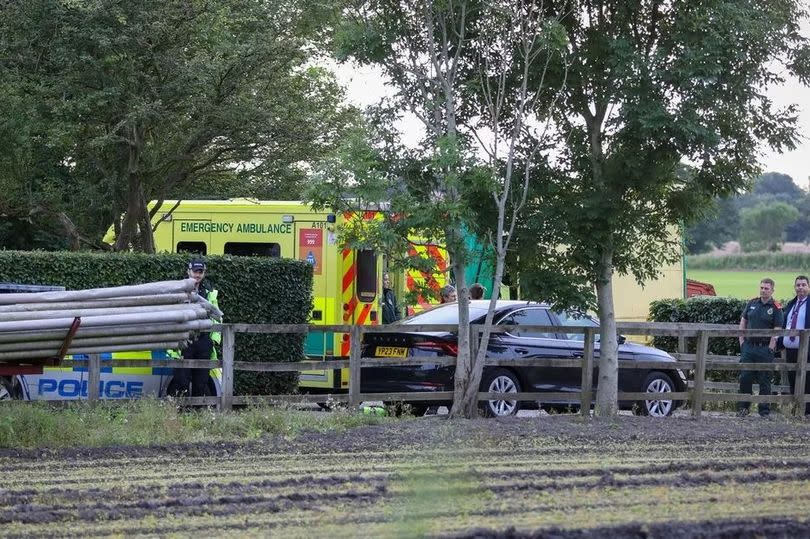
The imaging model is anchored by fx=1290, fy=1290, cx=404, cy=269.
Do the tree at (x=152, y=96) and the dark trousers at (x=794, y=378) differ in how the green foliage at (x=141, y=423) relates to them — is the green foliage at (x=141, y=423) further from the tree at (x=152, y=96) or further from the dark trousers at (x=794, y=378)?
the tree at (x=152, y=96)

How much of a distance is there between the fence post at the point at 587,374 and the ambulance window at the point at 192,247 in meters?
6.75

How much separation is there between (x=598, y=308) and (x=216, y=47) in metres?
8.96

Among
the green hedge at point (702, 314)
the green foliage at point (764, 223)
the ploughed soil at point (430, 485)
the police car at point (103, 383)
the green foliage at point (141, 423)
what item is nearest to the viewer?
the ploughed soil at point (430, 485)

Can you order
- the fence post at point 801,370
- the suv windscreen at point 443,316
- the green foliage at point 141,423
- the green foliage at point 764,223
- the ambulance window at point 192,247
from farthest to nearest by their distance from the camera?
the green foliage at point 764,223 < the ambulance window at point 192,247 < the fence post at point 801,370 < the suv windscreen at point 443,316 < the green foliage at point 141,423

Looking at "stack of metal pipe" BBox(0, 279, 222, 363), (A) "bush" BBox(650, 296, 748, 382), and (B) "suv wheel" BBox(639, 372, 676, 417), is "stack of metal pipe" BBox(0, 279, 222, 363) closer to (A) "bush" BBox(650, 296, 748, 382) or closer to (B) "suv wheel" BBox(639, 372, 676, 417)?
(B) "suv wheel" BBox(639, 372, 676, 417)

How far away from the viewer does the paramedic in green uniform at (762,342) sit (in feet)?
55.2

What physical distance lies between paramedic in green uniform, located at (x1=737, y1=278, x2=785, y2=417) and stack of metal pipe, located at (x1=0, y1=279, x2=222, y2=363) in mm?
8578

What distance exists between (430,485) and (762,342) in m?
10.7

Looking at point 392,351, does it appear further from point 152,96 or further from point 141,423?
point 152,96

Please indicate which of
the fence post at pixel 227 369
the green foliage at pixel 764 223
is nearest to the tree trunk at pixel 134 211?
the fence post at pixel 227 369

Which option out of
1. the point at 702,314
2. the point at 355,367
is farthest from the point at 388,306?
the point at 702,314

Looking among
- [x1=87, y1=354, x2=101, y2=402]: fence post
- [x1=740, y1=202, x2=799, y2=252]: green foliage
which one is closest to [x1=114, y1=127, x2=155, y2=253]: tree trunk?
[x1=87, y1=354, x2=101, y2=402]: fence post

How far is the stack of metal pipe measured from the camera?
10453 millimetres

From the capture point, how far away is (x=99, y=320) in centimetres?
1059
